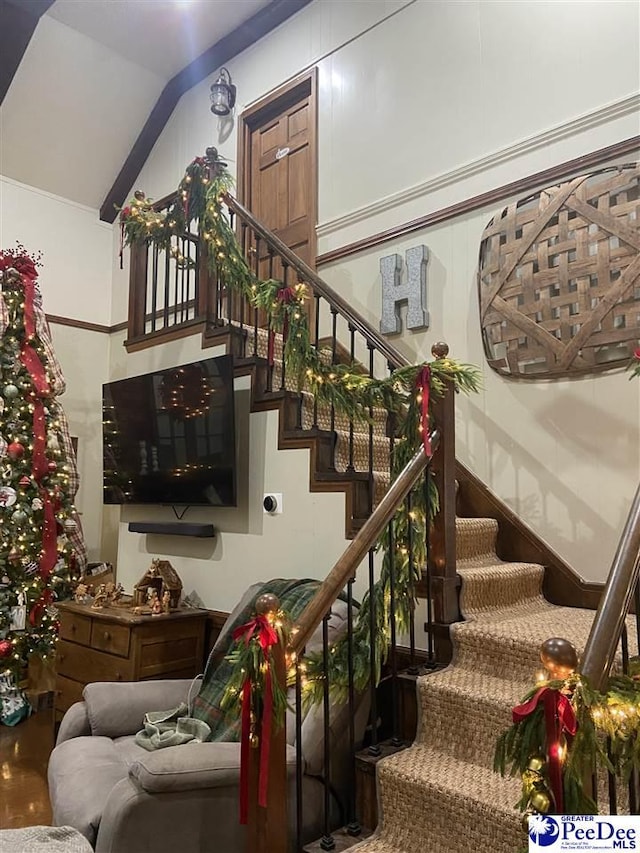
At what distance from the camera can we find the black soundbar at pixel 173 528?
13.2 ft

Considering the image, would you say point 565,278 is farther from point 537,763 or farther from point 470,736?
point 537,763

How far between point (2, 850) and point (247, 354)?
3122 millimetres

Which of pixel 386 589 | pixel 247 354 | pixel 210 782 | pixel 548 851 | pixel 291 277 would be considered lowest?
pixel 210 782

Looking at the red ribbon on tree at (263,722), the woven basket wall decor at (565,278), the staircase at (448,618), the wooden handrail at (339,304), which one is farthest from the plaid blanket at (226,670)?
the woven basket wall decor at (565,278)

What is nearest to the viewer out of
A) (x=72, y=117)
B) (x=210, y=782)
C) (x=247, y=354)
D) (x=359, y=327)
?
(x=210, y=782)

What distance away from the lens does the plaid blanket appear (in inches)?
110

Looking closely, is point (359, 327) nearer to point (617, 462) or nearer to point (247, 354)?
point (247, 354)

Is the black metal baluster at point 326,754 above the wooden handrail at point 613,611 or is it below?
below

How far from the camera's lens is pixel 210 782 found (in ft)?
7.18

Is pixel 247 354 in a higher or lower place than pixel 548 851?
higher

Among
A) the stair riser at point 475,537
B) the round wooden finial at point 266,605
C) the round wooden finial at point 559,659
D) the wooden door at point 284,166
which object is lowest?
the round wooden finial at point 559,659

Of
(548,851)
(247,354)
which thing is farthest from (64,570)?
(548,851)

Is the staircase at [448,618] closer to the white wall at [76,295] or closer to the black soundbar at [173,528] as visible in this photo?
the black soundbar at [173,528]

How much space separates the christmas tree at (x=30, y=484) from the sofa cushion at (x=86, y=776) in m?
2.22
